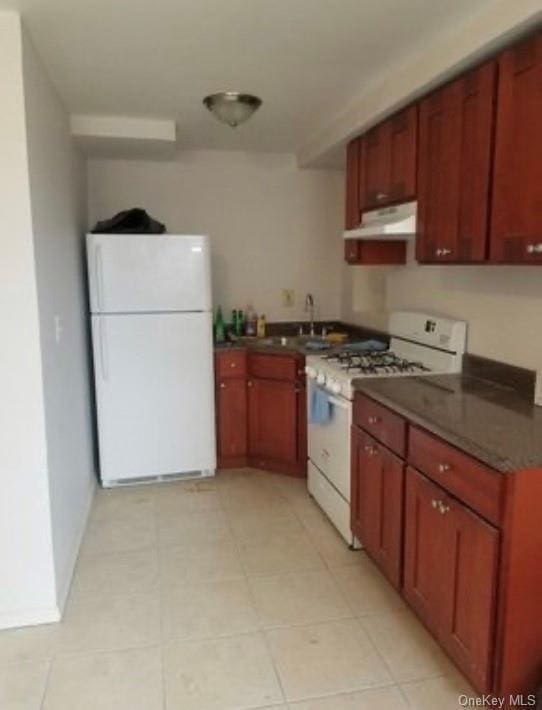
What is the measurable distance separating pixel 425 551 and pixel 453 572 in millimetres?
188

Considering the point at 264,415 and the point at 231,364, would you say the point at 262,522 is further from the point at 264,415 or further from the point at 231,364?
the point at 231,364

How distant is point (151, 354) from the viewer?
138 inches

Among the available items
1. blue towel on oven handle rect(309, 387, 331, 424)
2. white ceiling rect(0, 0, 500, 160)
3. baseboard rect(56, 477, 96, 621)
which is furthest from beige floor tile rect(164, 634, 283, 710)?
white ceiling rect(0, 0, 500, 160)

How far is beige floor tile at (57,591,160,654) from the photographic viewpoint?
6.86 feet

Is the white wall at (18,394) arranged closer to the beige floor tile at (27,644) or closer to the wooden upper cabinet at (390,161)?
the beige floor tile at (27,644)

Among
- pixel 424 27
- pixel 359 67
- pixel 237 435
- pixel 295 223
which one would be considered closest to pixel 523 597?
pixel 424 27

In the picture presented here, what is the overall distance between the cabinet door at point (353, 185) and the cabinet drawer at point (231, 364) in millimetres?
1130

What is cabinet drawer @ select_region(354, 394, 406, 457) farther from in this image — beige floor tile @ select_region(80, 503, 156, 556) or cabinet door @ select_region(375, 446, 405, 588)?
beige floor tile @ select_region(80, 503, 156, 556)

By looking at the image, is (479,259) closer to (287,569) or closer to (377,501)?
(377,501)

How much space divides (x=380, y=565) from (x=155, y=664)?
1.01 meters

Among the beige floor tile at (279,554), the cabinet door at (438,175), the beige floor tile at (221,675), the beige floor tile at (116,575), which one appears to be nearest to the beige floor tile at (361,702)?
the beige floor tile at (221,675)

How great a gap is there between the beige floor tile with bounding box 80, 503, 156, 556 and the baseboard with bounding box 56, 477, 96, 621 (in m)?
0.04

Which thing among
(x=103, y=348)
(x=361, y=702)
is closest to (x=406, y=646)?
(x=361, y=702)

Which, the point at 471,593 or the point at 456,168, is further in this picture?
the point at 456,168
